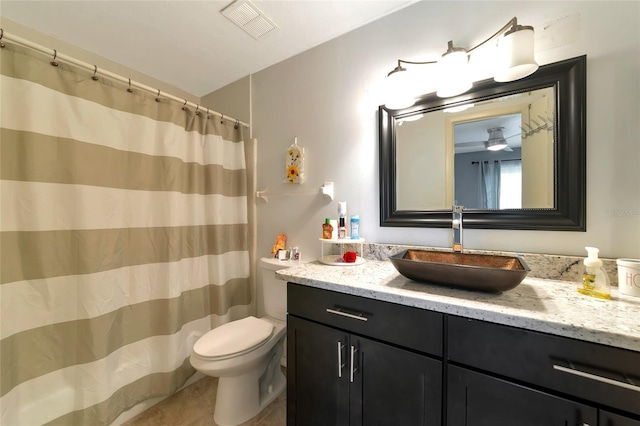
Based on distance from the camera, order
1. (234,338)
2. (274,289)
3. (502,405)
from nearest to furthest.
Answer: (502,405)
(234,338)
(274,289)

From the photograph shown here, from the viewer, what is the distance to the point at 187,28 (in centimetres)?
148

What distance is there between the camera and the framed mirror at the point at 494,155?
0.95m

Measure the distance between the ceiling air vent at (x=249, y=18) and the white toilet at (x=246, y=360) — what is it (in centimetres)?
147

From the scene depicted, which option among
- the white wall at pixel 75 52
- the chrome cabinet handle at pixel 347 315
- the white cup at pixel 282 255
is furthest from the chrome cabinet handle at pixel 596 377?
the white wall at pixel 75 52

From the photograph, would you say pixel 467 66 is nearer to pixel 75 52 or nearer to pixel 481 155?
pixel 481 155

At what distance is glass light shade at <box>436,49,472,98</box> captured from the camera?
1098mm

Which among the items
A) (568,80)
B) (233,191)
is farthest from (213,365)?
(568,80)

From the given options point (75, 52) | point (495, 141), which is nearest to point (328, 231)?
point (495, 141)

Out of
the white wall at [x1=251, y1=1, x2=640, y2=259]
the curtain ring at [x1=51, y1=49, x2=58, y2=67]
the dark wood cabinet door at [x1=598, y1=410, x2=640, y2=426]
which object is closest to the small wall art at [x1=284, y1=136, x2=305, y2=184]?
the white wall at [x1=251, y1=1, x2=640, y2=259]

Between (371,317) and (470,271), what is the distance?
1.20 ft

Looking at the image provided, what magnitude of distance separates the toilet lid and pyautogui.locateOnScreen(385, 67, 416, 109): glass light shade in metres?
1.45

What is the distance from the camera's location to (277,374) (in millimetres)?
1622

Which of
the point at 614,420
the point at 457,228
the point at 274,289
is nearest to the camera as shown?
the point at 614,420

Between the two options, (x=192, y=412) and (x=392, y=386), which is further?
(x=192, y=412)
